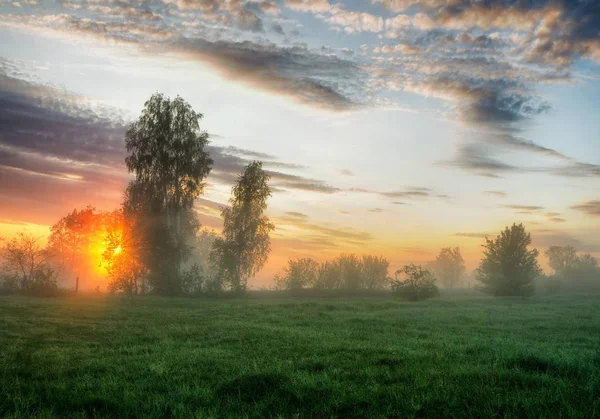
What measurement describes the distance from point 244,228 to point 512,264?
4172cm

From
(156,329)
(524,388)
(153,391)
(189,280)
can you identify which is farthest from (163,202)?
(524,388)

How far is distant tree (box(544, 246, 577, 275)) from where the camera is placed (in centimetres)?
14338

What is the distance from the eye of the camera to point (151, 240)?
47.0 m

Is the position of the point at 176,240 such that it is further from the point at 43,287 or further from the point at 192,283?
the point at 43,287

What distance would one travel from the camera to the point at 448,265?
489 feet

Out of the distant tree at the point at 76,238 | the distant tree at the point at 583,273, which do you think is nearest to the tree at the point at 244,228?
the distant tree at the point at 76,238

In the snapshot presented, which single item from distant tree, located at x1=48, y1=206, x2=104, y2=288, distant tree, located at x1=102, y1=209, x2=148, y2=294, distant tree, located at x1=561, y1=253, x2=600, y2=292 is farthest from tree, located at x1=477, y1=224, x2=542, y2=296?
distant tree, located at x1=48, y1=206, x2=104, y2=288

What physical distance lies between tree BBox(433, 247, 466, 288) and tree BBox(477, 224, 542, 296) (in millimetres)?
86320

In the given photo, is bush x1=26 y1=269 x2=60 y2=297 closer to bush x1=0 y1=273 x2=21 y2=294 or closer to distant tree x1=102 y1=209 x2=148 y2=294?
bush x1=0 y1=273 x2=21 y2=294

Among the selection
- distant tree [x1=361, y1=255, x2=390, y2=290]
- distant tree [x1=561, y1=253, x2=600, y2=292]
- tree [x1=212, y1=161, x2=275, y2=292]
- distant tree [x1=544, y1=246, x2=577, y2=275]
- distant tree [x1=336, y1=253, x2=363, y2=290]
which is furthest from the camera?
distant tree [x1=544, y1=246, x2=577, y2=275]

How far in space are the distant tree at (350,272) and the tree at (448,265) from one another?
76632mm

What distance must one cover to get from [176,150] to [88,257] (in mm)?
68569

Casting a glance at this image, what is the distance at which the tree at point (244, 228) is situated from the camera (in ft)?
182

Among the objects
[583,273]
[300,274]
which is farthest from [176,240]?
[583,273]
